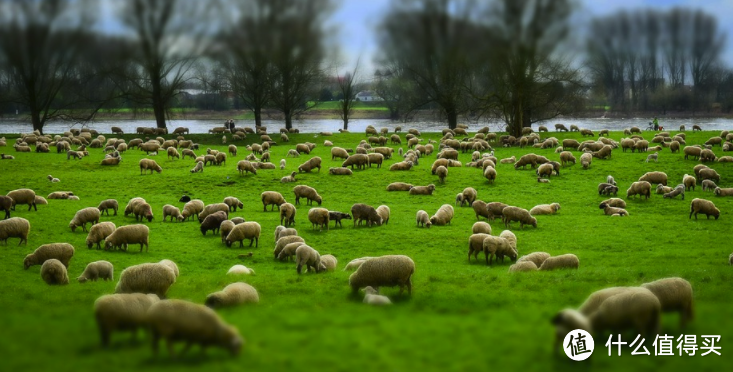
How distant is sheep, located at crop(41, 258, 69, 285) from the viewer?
1409cm

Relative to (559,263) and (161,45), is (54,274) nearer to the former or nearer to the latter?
(559,263)

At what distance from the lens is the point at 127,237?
18406mm

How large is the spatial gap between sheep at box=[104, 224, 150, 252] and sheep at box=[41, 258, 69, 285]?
4.10m

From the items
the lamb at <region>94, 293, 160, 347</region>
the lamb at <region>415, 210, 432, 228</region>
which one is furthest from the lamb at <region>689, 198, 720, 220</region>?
the lamb at <region>94, 293, 160, 347</region>

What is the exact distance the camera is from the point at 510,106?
4950 centimetres

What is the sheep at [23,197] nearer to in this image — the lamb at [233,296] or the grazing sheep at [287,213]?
the grazing sheep at [287,213]

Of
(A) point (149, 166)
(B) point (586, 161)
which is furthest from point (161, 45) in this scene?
(B) point (586, 161)

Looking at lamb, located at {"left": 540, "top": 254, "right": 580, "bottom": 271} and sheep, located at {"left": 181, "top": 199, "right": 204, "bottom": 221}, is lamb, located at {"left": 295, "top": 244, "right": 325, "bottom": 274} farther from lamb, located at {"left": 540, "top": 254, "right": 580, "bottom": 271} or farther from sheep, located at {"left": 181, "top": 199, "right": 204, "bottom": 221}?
sheep, located at {"left": 181, "top": 199, "right": 204, "bottom": 221}

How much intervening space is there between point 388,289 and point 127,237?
8886mm

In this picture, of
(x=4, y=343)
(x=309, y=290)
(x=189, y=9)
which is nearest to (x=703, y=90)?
(x=189, y=9)

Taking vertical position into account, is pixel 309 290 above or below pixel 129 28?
below

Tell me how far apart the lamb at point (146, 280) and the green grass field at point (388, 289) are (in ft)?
1.43

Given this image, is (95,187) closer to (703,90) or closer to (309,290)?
(309,290)

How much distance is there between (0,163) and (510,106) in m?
34.2
